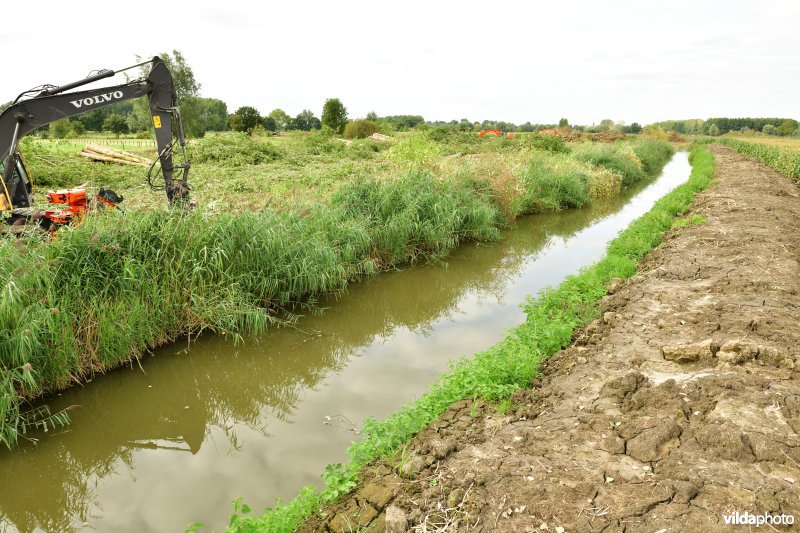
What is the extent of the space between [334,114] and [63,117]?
108 feet

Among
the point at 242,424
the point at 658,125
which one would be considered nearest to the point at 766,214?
the point at 242,424

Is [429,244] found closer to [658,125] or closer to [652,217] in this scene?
[652,217]

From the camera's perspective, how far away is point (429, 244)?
412 inches

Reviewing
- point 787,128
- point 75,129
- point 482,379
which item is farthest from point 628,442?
point 787,128

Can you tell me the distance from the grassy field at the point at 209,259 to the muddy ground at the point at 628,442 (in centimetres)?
356

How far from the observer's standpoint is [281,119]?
59938 mm

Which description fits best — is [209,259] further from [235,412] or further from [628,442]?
[628,442]

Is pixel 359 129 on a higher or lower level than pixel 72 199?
higher

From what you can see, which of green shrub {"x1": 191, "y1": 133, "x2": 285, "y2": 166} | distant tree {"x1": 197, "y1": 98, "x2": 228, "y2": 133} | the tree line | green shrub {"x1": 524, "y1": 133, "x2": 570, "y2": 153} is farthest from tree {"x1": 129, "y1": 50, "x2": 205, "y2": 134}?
the tree line

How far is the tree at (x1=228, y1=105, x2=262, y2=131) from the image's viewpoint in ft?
123

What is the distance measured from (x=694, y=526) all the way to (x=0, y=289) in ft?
20.4

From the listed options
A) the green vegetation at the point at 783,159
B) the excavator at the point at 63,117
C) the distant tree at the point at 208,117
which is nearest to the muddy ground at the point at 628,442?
the excavator at the point at 63,117

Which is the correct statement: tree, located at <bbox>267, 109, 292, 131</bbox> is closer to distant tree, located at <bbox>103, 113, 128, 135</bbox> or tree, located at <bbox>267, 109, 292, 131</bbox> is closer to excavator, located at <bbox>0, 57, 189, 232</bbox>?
distant tree, located at <bbox>103, 113, 128, 135</bbox>

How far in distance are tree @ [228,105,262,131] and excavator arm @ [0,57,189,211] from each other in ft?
103
